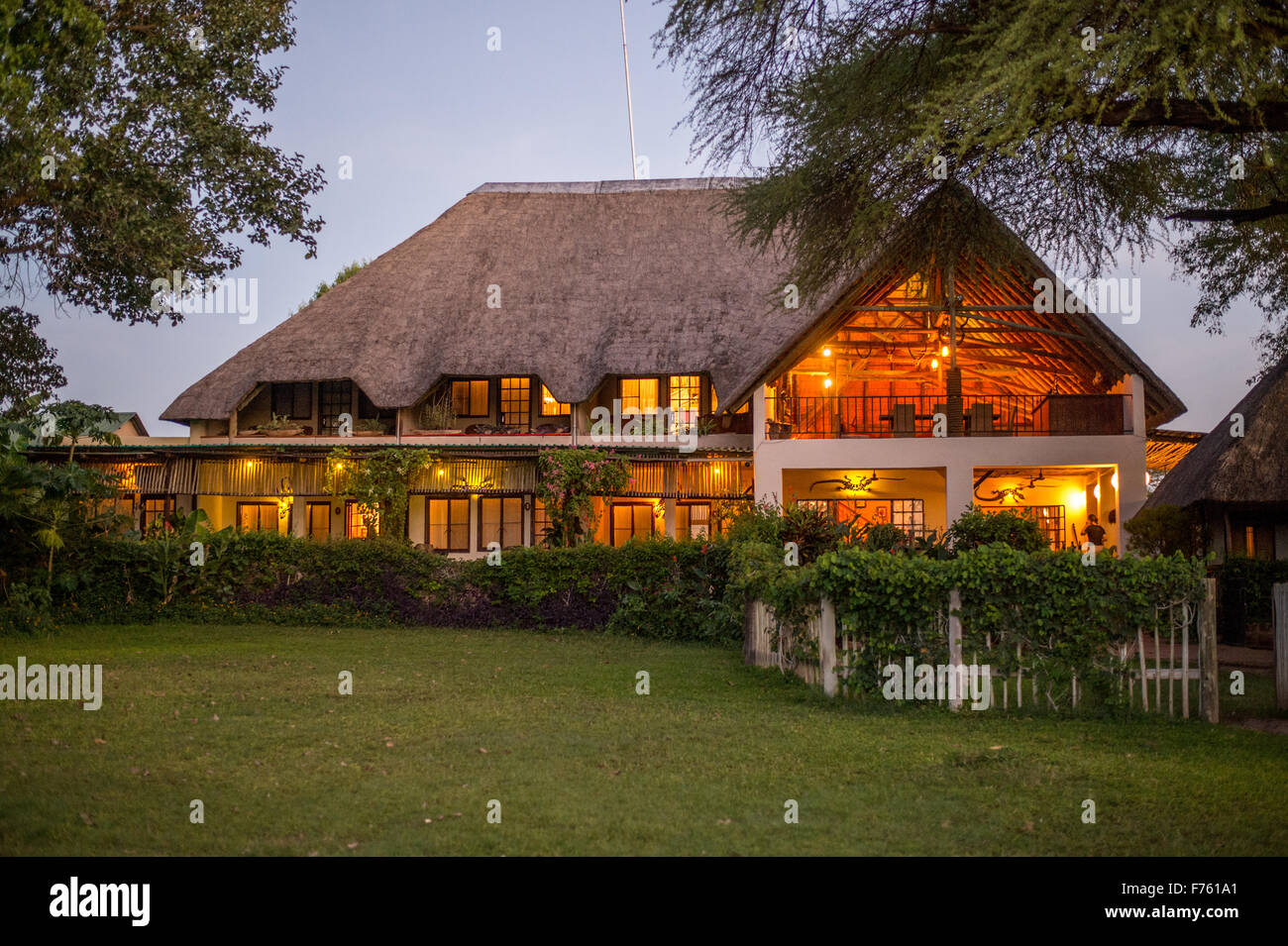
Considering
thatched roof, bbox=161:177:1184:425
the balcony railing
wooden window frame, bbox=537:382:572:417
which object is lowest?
the balcony railing

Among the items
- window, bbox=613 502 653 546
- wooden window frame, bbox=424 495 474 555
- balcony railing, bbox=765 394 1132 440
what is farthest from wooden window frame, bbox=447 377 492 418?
balcony railing, bbox=765 394 1132 440

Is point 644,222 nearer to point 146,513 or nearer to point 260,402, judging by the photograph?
point 260,402

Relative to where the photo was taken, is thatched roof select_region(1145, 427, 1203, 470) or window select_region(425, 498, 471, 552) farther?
window select_region(425, 498, 471, 552)

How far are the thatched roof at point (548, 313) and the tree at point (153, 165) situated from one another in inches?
273

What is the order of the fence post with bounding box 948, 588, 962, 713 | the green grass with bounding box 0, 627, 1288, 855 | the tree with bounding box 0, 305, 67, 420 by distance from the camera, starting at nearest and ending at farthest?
the green grass with bounding box 0, 627, 1288, 855, the fence post with bounding box 948, 588, 962, 713, the tree with bounding box 0, 305, 67, 420

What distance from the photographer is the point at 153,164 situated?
18.9 metres

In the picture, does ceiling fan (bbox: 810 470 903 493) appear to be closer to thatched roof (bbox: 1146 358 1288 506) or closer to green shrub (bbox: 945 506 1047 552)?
green shrub (bbox: 945 506 1047 552)

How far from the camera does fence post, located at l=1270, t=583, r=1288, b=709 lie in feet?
35.1

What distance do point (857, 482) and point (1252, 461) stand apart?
9365 mm

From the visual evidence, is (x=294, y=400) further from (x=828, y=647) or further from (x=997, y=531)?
(x=828, y=647)

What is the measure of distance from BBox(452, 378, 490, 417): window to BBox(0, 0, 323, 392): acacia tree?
8.07 m

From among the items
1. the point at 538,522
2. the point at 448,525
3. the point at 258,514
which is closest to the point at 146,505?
the point at 258,514

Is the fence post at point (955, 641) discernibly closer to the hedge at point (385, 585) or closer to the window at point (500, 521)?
the hedge at point (385, 585)
